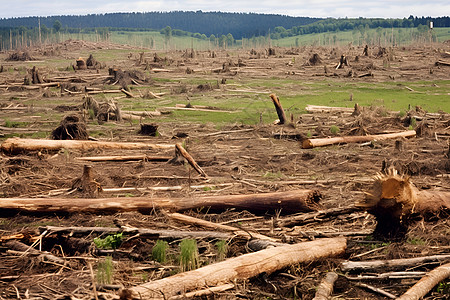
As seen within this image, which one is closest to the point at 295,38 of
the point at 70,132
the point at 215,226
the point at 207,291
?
the point at 70,132

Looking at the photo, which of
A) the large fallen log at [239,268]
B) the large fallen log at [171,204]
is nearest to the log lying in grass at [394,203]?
the large fallen log at [239,268]

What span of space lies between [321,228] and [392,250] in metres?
1.17

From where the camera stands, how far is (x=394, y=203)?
21.3 ft

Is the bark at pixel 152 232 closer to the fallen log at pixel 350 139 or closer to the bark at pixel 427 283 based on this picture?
the bark at pixel 427 283

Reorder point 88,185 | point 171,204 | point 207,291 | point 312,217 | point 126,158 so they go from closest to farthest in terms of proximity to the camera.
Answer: point 207,291, point 312,217, point 171,204, point 88,185, point 126,158

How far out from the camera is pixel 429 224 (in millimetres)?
7043

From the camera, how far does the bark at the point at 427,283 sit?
4.88 meters

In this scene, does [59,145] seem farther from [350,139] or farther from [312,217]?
[312,217]

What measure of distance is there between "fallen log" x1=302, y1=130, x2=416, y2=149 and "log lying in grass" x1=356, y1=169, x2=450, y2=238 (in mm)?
6162

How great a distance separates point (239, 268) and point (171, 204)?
2.64 metres

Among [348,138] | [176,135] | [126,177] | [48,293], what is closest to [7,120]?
[176,135]

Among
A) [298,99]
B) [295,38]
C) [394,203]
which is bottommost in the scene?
[298,99]

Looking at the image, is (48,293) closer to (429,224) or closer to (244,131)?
(429,224)

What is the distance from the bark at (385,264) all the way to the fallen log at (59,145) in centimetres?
794
